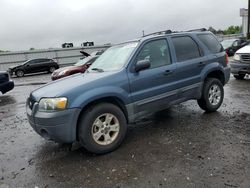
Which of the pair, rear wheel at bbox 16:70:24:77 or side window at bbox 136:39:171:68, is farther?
rear wheel at bbox 16:70:24:77

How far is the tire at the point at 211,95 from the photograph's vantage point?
6016 millimetres

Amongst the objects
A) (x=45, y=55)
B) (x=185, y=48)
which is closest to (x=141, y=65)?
(x=185, y=48)

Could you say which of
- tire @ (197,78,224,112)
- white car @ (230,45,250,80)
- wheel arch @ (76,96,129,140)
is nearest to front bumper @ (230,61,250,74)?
white car @ (230,45,250,80)

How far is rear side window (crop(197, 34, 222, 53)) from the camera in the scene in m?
6.12

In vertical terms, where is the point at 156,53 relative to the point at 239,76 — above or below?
above

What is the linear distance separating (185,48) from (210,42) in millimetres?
914

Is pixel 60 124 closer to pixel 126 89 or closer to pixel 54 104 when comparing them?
pixel 54 104

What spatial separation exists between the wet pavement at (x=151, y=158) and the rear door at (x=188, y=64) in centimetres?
69

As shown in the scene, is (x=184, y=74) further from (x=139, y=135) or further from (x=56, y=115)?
Result: (x=56, y=115)

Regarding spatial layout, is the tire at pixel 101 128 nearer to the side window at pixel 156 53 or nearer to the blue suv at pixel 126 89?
the blue suv at pixel 126 89

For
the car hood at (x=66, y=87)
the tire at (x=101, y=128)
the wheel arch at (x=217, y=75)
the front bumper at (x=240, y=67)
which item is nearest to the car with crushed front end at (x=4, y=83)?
the car hood at (x=66, y=87)

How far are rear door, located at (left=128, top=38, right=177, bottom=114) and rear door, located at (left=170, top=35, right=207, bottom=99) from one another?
20cm

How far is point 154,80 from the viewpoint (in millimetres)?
4957

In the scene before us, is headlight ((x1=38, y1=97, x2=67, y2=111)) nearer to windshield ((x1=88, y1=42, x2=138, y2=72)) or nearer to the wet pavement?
the wet pavement
